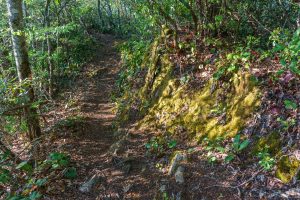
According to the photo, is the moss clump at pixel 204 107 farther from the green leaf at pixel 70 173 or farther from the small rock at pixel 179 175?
the green leaf at pixel 70 173

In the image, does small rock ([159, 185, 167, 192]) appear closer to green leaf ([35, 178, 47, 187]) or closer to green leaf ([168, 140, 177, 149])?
green leaf ([168, 140, 177, 149])

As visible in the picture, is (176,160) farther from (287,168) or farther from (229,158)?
(287,168)

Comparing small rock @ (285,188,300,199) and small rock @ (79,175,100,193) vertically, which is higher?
small rock @ (285,188,300,199)

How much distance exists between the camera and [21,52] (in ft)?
21.4

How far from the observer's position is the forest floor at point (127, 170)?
168 inches

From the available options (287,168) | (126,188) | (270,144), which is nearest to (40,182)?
(126,188)

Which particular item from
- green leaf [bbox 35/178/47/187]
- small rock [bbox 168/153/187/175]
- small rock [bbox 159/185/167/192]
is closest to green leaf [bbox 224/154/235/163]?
small rock [bbox 168/153/187/175]

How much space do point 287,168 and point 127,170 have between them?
296 centimetres

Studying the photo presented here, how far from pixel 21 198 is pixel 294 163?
427 cm

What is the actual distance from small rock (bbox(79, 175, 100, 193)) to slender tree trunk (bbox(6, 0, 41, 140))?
2.05m

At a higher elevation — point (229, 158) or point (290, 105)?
point (290, 105)

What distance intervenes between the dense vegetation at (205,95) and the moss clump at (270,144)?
0.05ft

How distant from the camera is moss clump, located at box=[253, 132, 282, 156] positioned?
417 cm

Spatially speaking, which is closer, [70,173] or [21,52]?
→ [70,173]
